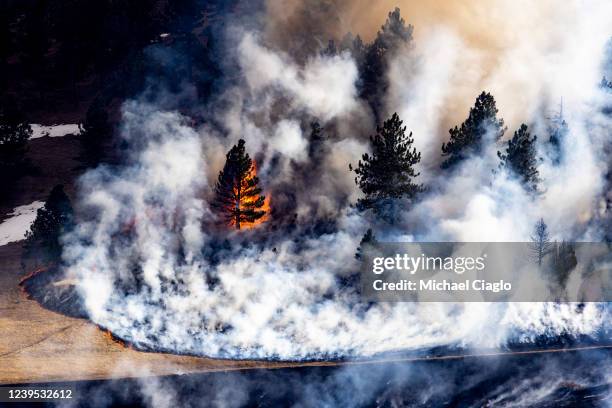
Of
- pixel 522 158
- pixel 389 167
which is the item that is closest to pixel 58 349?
pixel 389 167

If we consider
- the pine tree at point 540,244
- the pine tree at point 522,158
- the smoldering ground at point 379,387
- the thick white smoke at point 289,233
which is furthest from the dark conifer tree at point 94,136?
the pine tree at point 540,244

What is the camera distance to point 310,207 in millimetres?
54219

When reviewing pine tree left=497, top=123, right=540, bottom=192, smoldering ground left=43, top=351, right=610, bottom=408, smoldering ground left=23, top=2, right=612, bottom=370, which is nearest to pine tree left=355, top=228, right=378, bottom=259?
smoldering ground left=23, top=2, right=612, bottom=370

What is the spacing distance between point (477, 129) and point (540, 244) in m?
10.2

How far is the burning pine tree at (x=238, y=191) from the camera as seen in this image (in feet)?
151

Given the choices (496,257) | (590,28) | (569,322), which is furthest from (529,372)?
(590,28)

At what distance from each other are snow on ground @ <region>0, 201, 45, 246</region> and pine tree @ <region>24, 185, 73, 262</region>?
5.70m

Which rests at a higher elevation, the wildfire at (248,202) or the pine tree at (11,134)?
the pine tree at (11,134)

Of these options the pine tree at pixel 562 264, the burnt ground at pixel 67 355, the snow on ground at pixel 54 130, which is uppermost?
the snow on ground at pixel 54 130

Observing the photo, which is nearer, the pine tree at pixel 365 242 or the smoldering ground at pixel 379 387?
the smoldering ground at pixel 379 387

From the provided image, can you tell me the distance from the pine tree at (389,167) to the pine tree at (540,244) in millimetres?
10351

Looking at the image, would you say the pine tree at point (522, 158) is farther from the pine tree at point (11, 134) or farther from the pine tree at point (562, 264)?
the pine tree at point (11, 134)

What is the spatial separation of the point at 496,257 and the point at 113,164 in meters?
36.9

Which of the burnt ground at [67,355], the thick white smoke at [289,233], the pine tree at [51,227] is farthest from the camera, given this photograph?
the pine tree at [51,227]
